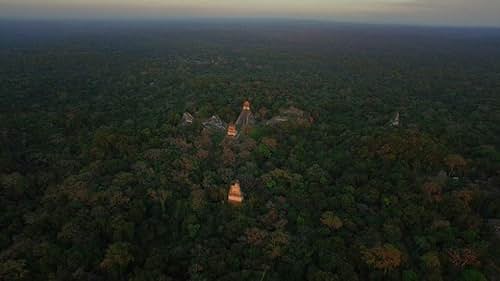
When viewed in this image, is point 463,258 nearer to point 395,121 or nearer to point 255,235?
point 255,235

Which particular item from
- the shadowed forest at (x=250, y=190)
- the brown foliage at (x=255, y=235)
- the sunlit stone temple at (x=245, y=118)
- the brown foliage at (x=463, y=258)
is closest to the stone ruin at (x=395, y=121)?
the shadowed forest at (x=250, y=190)

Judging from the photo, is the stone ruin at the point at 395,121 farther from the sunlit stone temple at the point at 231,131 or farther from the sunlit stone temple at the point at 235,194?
the sunlit stone temple at the point at 235,194

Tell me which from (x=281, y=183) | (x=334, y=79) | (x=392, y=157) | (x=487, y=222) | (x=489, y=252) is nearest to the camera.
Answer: (x=489, y=252)

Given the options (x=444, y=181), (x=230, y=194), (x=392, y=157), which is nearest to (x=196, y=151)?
(x=230, y=194)

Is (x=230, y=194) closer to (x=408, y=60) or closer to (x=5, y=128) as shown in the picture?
(x=5, y=128)

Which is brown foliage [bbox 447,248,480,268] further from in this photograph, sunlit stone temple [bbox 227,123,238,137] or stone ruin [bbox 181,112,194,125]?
stone ruin [bbox 181,112,194,125]

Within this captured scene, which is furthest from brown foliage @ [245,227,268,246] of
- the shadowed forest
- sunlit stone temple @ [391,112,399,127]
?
sunlit stone temple @ [391,112,399,127]

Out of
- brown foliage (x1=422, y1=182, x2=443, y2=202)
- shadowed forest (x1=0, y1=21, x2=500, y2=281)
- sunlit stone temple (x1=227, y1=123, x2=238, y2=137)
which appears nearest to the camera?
shadowed forest (x1=0, y1=21, x2=500, y2=281)

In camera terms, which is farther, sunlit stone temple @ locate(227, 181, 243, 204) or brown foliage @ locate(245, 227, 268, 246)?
sunlit stone temple @ locate(227, 181, 243, 204)

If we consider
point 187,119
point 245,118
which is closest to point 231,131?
point 245,118
